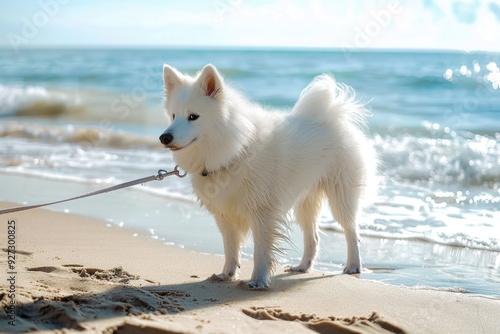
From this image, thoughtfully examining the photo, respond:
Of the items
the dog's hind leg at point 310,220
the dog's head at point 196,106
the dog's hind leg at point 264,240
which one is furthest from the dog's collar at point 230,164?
the dog's hind leg at point 310,220

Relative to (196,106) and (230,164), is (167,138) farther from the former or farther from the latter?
(230,164)

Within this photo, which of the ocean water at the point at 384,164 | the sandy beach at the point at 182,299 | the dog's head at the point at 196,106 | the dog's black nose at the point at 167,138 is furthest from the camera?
the ocean water at the point at 384,164

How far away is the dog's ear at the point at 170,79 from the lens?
4.66 m

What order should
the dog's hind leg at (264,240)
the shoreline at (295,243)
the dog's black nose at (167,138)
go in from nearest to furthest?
the dog's black nose at (167,138) → the dog's hind leg at (264,240) → the shoreline at (295,243)

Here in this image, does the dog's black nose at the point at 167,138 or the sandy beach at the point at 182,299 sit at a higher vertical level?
the dog's black nose at the point at 167,138

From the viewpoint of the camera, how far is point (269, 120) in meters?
4.97

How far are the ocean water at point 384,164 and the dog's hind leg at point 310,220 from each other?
0.92ft

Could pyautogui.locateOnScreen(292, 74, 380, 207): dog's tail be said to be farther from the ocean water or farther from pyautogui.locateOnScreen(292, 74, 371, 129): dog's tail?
the ocean water

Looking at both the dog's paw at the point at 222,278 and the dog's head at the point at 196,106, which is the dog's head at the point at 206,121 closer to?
the dog's head at the point at 196,106

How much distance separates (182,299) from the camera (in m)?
4.25

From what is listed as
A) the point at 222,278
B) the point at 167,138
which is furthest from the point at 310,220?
the point at 167,138

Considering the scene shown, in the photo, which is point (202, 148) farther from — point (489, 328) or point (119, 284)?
point (489, 328)

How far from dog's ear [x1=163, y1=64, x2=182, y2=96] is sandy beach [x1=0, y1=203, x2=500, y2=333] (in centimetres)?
129

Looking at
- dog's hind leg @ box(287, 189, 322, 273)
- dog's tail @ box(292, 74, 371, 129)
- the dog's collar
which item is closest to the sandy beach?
dog's hind leg @ box(287, 189, 322, 273)
